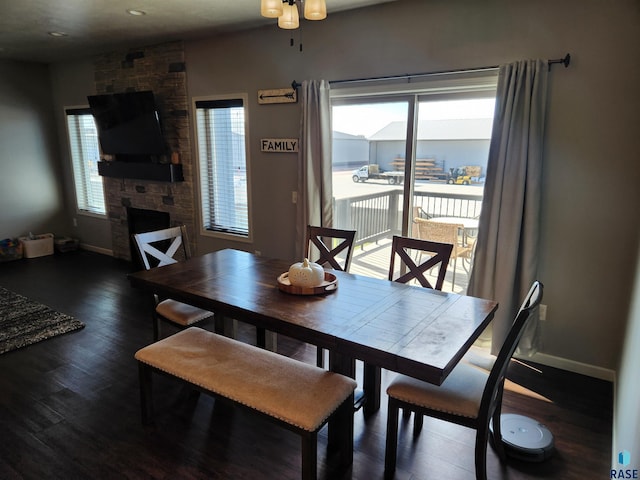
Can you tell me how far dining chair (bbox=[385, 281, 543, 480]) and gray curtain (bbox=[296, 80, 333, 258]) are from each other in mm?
1912

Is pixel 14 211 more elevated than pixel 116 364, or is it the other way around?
pixel 14 211

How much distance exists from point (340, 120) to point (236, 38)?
4.61ft

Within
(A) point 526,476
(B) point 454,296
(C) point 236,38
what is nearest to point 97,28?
(C) point 236,38

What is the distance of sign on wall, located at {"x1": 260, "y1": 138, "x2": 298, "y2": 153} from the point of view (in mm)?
3889

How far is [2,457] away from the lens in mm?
2055

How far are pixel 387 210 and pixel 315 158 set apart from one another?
80cm

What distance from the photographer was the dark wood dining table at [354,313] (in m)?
1.62

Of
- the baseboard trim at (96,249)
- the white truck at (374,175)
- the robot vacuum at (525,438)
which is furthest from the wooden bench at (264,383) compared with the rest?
the baseboard trim at (96,249)

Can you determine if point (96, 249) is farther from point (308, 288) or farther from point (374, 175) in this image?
point (308, 288)

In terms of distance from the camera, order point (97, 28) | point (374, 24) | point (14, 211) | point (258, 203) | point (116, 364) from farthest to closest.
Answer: point (14, 211) < point (258, 203) < point (97, 28) < point (374, 24) < point (116, 364)

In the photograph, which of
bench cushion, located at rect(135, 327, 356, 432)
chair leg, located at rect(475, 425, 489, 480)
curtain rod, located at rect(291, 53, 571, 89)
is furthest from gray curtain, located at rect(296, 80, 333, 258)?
chair leg, located at rect(475, 425, 489, 480)

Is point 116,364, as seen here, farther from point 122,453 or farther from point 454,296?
point 454,296

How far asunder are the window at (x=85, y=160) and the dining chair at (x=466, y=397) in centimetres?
553

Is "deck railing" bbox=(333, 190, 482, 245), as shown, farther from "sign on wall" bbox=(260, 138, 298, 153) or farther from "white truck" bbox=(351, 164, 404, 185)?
"sign on wall" bbox=(260, 138, 298, 153)
